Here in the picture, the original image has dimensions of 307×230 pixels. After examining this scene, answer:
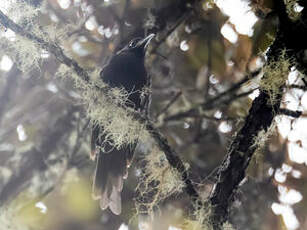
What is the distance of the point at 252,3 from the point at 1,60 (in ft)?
3.03

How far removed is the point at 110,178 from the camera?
1.50m

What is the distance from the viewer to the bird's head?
1.63 metres

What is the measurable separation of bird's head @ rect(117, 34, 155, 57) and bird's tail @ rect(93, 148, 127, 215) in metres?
0.46

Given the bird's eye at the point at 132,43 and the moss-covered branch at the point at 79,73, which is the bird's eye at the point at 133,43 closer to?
the bird's eye at the point at 132,43

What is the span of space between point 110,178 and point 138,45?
575mm

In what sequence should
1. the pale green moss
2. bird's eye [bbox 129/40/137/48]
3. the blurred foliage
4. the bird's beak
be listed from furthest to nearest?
bird's eye [bbox 129/40/137/48] → the bird's beak → the blurred foliage → the pale green moss

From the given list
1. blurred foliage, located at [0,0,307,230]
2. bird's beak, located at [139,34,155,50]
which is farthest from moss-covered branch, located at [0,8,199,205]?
bird's beak, located at [139,34,155,50]

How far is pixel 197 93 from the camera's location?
1.57 metres

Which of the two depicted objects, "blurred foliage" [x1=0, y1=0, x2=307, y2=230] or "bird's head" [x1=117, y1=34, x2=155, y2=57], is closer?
"blurred foliage" [x1=0, y1=0, x2=307, y2=230]

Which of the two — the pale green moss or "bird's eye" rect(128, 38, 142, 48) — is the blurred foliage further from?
the pale green moss

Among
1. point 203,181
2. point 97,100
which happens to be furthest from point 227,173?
point 97,100

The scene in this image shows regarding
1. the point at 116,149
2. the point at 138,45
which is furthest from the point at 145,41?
the point at 116,149

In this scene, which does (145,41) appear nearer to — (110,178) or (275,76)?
(110,178)

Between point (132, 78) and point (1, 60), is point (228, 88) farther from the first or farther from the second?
point (1, 60)
